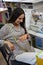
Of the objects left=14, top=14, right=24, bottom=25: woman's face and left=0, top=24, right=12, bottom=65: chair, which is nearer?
left=0, top=24, right=12, bottom=65: chair

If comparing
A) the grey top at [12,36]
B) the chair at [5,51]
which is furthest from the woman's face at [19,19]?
the chair at [5,51]

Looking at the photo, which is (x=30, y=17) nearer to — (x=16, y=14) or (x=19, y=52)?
(x=16, y=14)

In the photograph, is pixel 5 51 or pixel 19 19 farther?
pixel 19 19

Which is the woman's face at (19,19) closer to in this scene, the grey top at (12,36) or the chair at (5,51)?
the grey top at (12,36)

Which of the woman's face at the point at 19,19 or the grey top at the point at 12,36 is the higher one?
the woman's face at the point at 19,19

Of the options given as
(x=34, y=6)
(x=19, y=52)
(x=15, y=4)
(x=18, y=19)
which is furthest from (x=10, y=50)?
(x=15, y=4)

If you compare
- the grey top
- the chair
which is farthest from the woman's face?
the chair

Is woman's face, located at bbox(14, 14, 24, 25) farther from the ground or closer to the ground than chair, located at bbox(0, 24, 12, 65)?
farther from the ground

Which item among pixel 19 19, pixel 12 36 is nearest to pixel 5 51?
pixel 12 36

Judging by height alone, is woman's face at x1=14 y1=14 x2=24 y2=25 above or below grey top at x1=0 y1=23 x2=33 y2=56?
above

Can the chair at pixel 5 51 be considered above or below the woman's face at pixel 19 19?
below

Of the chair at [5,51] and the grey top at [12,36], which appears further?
the grey top at [12,36]

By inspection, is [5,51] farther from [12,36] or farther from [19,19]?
[19,19]

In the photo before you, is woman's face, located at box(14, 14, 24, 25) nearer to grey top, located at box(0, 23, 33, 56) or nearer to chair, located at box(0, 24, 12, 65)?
grey top, located at box(0, 23, 33, 56)
